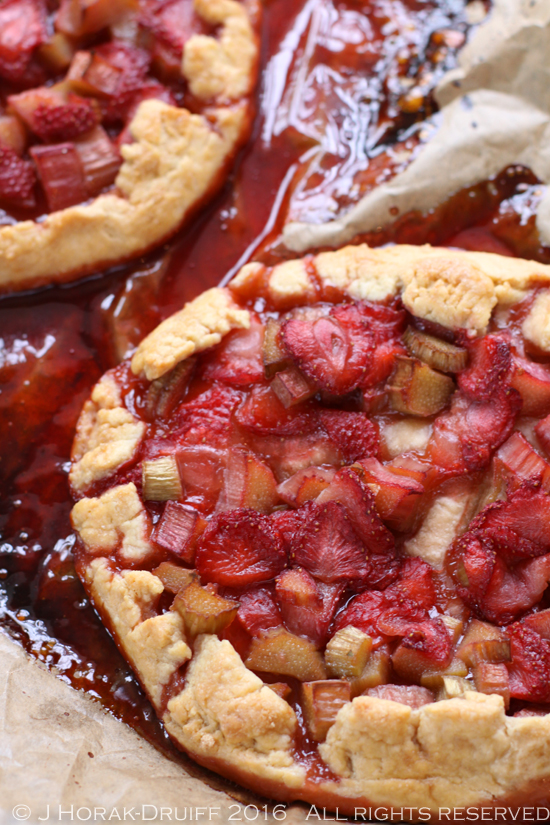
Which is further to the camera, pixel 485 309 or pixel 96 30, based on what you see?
pixel 96 30

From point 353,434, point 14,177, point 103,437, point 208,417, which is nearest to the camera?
point 353,434

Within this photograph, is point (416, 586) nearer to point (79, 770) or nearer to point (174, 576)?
point (174, 576)

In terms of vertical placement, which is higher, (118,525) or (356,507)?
(356,507)

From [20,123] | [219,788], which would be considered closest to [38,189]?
[20,123]

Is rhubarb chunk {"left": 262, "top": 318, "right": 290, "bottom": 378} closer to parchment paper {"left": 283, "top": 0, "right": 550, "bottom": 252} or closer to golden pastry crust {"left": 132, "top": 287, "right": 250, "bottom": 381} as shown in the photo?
golden pastry crust {"left": 132, "top": 287, "right": 250, "bottom": 381}

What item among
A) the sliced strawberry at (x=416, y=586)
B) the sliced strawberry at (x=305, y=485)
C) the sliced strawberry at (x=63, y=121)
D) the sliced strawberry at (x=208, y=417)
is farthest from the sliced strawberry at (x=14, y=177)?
the sliced strawberry at (x=416, y=586)

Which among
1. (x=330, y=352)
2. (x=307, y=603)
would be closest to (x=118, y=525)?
(x=307, y=603)

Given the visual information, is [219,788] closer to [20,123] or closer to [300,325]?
[300,325]
